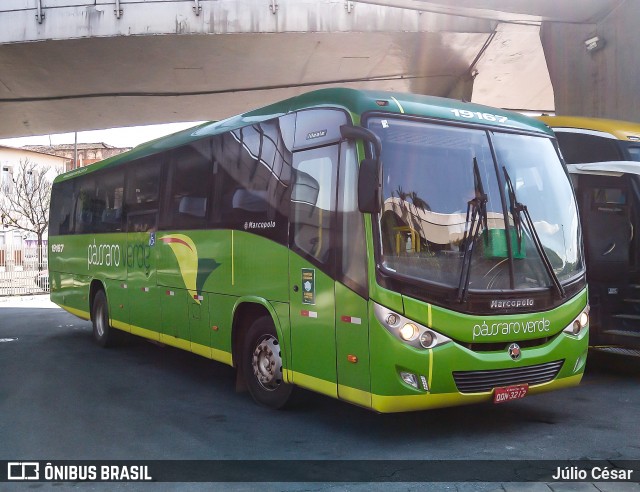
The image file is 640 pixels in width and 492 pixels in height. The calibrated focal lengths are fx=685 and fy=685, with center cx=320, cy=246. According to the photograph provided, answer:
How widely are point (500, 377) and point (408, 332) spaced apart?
1.01 meters

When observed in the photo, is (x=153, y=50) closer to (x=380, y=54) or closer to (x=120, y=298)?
(x=380, y=54)

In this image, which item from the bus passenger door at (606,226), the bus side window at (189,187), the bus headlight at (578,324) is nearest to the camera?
the bus headlight at (578,324)

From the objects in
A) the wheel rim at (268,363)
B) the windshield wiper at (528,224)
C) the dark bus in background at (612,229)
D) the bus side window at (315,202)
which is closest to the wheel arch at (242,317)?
the wheel rim at (268,363)

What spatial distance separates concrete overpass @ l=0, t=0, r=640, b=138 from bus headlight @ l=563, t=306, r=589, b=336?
7.76m

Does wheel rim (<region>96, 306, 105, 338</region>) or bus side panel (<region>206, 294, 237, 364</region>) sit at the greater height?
bus side panel (<region>206, 294, 237, 364</region>)

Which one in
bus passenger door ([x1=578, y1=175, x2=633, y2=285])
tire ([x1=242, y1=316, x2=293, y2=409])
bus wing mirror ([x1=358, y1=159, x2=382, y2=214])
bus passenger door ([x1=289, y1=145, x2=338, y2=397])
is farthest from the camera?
bus passenger door ([x1=578, y1=175, x2=633, y2=285])

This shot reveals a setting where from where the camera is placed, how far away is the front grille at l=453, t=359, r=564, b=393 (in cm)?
589

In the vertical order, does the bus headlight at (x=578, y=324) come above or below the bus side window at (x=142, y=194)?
below

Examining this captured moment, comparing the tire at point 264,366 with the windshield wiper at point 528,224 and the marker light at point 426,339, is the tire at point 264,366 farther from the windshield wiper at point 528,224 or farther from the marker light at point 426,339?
the windshield wiper at point 528,224

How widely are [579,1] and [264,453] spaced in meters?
11.0

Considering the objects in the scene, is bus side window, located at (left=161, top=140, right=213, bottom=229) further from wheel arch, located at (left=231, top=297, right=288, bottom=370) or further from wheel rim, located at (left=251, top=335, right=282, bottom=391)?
wheel rim, located at (left=251, top=335, right=282, bottom=391)

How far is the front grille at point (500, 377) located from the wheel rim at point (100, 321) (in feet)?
27.7

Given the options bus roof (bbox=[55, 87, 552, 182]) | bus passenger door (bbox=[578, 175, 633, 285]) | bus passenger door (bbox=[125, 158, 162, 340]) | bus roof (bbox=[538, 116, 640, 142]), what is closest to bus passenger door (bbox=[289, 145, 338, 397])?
bus roof (bbox=[55, 87, 552, 182])

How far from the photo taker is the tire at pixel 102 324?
1237 centimetres
